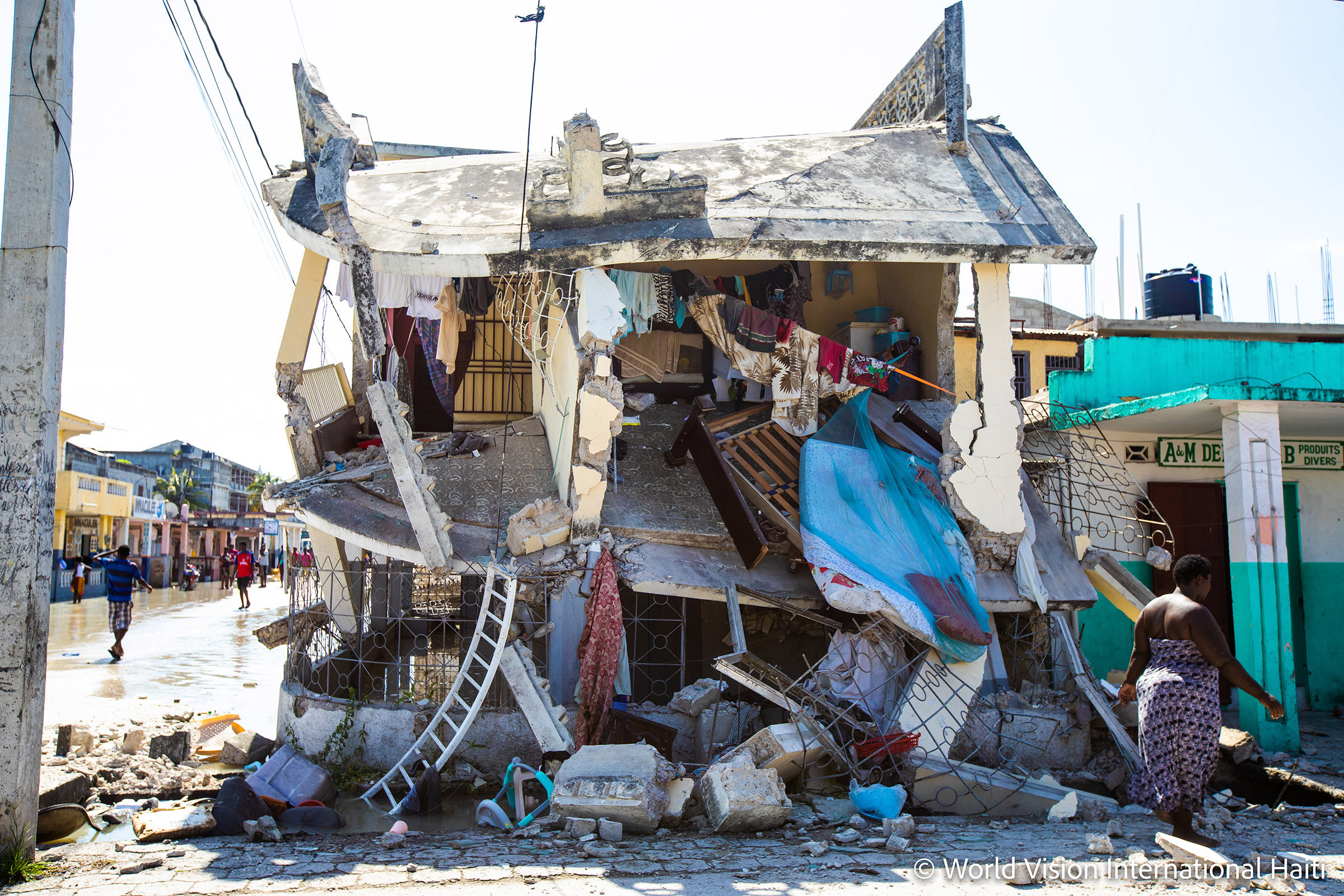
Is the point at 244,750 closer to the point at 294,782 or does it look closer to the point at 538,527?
the point at 294,782

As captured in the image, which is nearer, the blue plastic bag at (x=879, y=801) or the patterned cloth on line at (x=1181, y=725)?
the patterned cloth on line at (x=1181, y=725)

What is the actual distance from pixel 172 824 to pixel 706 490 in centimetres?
517

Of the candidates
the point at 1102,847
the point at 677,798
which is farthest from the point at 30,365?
the point at 1102,847

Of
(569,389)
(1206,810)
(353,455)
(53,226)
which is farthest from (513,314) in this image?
(1206,810)

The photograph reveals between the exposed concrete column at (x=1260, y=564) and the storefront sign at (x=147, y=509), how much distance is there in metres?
45.7

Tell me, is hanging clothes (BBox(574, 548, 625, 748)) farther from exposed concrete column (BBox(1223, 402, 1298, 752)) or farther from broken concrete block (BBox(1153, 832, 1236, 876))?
exposed concrete column (BBox(1223, 402, 1298, 752))

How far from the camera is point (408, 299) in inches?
375

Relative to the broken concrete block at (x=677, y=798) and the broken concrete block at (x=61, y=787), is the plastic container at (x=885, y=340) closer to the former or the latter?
the broken concrete block at (x=677, y=798)

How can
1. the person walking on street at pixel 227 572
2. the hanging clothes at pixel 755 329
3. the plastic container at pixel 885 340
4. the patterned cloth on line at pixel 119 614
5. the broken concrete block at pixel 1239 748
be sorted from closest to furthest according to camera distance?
the broken concrete block at pixel 1239 748
the hanging clothes at pixel 755 329
the plastic container at pixel 885 340
the patterned cloth on line at pixel 119 614
the person walking on street at pixel 227 572

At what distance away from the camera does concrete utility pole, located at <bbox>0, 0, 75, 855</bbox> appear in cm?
486

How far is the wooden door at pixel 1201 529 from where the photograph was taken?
11.3 metres

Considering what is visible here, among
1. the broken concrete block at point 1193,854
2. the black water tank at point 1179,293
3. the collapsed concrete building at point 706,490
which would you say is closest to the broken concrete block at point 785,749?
the collapsed concrete building at point 706,490

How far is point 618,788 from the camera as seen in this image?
18.6ft

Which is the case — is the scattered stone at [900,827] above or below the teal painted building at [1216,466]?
below
